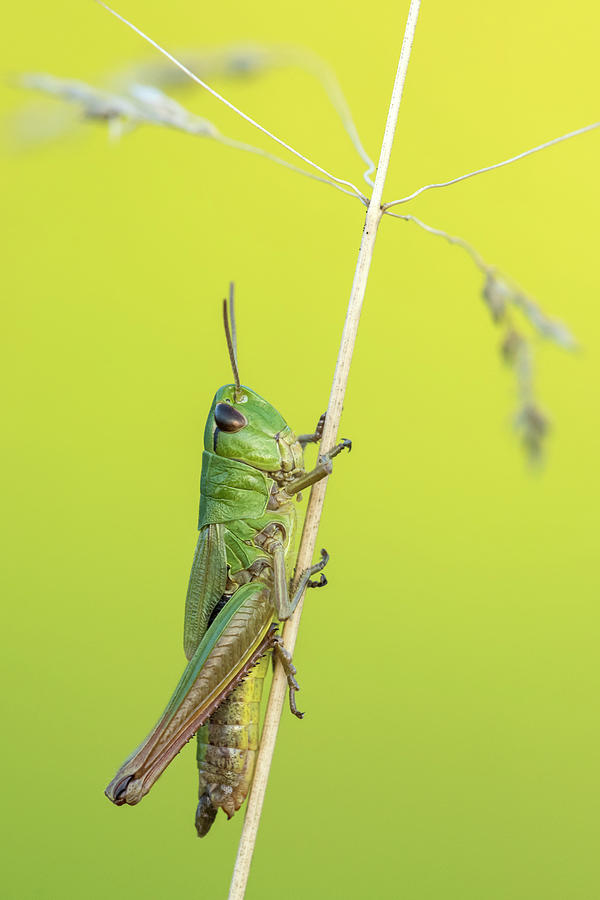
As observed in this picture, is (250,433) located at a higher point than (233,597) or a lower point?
higher

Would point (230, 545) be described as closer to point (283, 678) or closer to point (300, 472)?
point (300, 472)

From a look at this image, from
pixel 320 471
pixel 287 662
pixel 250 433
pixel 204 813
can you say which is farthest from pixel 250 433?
pixel 204 813

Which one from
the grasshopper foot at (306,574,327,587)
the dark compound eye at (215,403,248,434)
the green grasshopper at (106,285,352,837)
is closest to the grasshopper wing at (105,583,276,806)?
the green grasshopper at (106,285,352,837)

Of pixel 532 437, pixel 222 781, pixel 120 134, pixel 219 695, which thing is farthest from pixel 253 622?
pixel 532 437

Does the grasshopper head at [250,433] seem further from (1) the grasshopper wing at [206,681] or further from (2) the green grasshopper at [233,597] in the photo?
(1) the grasshopper wing at [206,681]

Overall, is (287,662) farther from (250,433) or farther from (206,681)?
(250,433)

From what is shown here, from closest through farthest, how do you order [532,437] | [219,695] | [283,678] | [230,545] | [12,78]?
[532,437] < [12,78] < [283,678] < [219,695] < [230,545]

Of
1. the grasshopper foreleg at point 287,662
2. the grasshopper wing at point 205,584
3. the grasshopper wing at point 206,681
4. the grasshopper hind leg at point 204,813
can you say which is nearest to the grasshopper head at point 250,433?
the grasshopper wing at point 205,584
